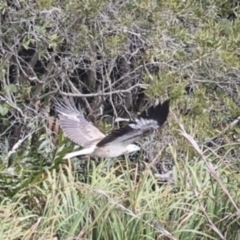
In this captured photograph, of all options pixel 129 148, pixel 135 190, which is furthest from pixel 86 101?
pixel 135 190

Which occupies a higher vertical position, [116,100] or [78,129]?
[78,129]

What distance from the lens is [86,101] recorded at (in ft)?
21.7

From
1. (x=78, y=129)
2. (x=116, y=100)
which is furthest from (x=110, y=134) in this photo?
(x=116, y=100)

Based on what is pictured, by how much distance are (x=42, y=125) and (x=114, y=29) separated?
987mm

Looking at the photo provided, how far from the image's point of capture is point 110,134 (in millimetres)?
5031

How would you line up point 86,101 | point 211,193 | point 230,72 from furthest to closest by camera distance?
point 86,101, point 230,72, point 211,193

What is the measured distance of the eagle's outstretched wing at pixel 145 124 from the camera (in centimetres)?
471

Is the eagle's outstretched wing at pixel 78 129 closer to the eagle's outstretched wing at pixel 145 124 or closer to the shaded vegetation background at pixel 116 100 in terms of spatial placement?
the shaded vegetation background at pixel 116 100

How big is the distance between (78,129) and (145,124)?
92cm

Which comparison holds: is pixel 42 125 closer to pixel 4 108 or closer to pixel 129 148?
pixel 4 108

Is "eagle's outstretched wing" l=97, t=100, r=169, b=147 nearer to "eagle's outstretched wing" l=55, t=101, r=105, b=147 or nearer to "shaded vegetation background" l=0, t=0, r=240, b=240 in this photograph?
"shaded vegetation background" l=0, t=0, r=240, b=240

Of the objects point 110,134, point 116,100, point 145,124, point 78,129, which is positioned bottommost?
point 116,100

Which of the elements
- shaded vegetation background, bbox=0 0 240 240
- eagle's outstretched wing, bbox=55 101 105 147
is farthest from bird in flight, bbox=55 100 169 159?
shaded vegetation background, bbox=0 0 240 240

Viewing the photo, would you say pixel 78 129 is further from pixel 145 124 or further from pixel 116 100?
pixel 116 100
